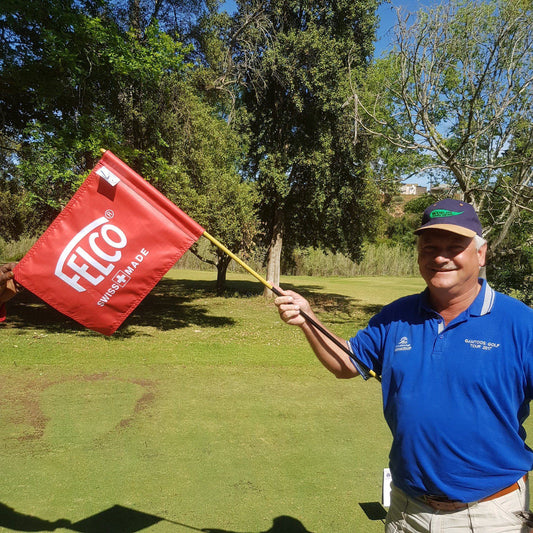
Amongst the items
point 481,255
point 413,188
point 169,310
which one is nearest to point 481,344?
point 481,255

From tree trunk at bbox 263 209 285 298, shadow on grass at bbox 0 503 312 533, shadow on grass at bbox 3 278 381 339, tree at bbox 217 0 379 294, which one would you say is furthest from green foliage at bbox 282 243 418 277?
shadow on grass at bbox 0 503 312 533

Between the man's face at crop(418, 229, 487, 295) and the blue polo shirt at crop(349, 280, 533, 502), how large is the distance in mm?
111

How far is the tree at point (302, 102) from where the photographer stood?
54.3 ft

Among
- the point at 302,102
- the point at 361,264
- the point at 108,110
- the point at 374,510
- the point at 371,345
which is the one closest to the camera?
the point at 371,345

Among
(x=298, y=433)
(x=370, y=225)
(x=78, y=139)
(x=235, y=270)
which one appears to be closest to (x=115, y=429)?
(x=298, y=433)

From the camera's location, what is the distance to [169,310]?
16734 millimetres

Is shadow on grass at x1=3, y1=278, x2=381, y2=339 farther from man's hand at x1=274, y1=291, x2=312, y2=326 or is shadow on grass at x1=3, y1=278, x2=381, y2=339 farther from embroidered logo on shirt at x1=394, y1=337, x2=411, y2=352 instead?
embroidered logo on shirt at x1=394, y1=337, x2=411, y2=352

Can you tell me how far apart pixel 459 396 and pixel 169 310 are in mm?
15223

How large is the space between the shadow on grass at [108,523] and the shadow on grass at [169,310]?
784 centimetres

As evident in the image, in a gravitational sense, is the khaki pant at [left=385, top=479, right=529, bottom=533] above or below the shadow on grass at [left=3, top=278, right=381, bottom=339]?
above

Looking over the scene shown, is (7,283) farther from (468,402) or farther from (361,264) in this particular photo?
(361,264)

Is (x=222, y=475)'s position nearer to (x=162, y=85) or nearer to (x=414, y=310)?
(x=414, y=310)

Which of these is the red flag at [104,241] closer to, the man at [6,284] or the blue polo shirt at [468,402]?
the man at [6,284]

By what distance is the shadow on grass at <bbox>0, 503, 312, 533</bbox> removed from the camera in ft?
12.0
